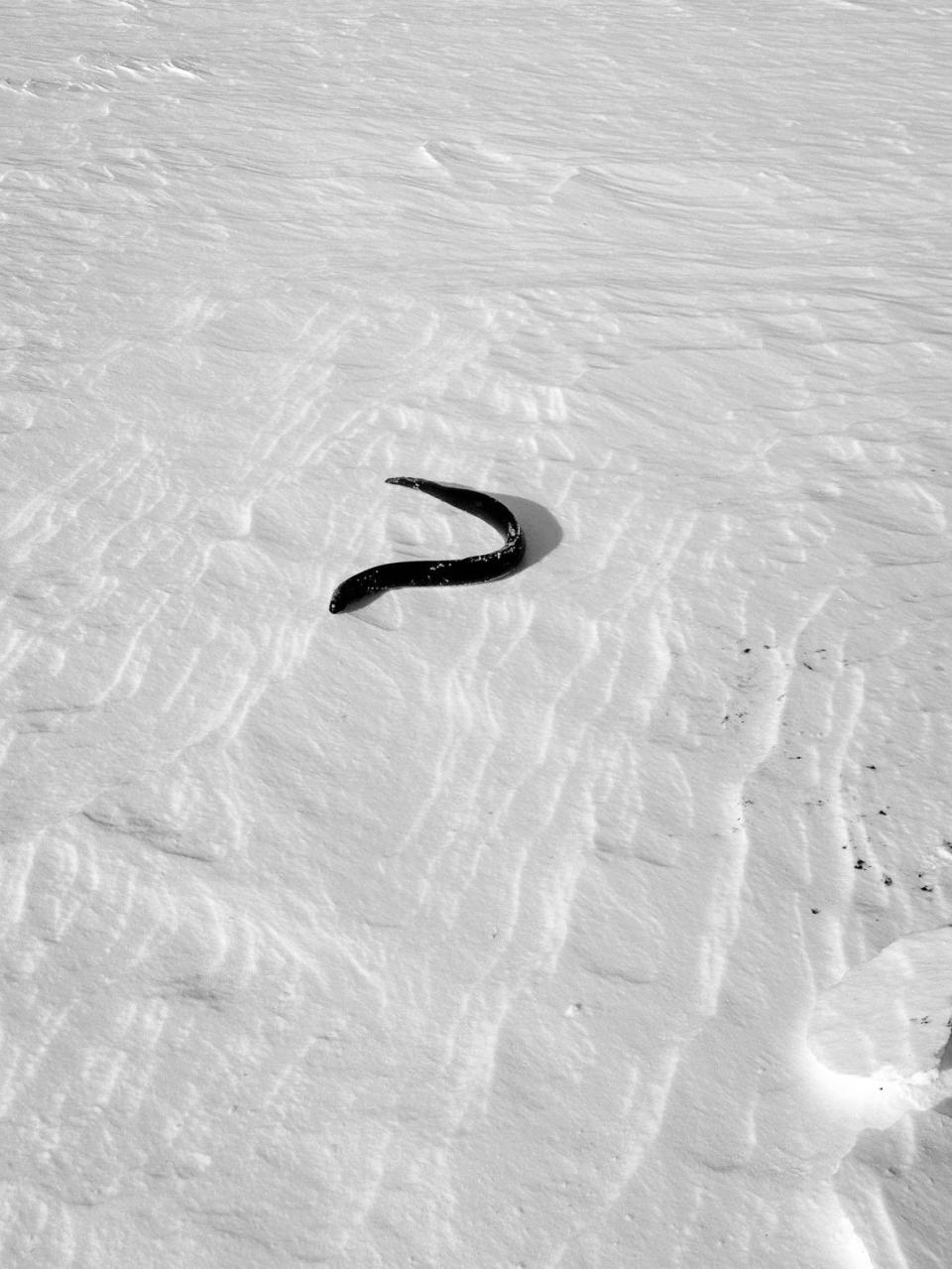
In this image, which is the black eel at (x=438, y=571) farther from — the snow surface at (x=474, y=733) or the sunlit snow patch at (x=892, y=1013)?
the sunlit snow patch at (x=892, y=1013)

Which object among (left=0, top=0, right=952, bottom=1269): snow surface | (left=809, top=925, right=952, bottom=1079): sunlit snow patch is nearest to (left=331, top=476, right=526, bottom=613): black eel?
(left=0, top=0, right=952, bottom=1269): snow surface

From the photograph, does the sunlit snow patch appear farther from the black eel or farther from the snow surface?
the black eel

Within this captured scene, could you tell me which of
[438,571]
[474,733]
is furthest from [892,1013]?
[438,571]

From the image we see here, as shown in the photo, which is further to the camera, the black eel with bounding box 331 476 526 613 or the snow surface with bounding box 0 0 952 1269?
the black eel with bounding box 331 476 526 613

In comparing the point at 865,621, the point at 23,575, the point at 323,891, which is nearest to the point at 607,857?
the point at 323,891

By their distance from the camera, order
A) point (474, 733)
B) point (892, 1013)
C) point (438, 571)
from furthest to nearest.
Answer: point (438, 571), point (474, 733), point (892, 1013)

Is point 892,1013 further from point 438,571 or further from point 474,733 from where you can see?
point 438,571

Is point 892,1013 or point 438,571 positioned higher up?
point 892,1013

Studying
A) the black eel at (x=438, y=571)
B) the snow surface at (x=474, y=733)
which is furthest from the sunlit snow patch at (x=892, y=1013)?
the black eel at (x=438, y=571)

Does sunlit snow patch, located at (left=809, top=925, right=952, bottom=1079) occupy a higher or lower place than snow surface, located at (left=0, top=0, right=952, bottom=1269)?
higher
